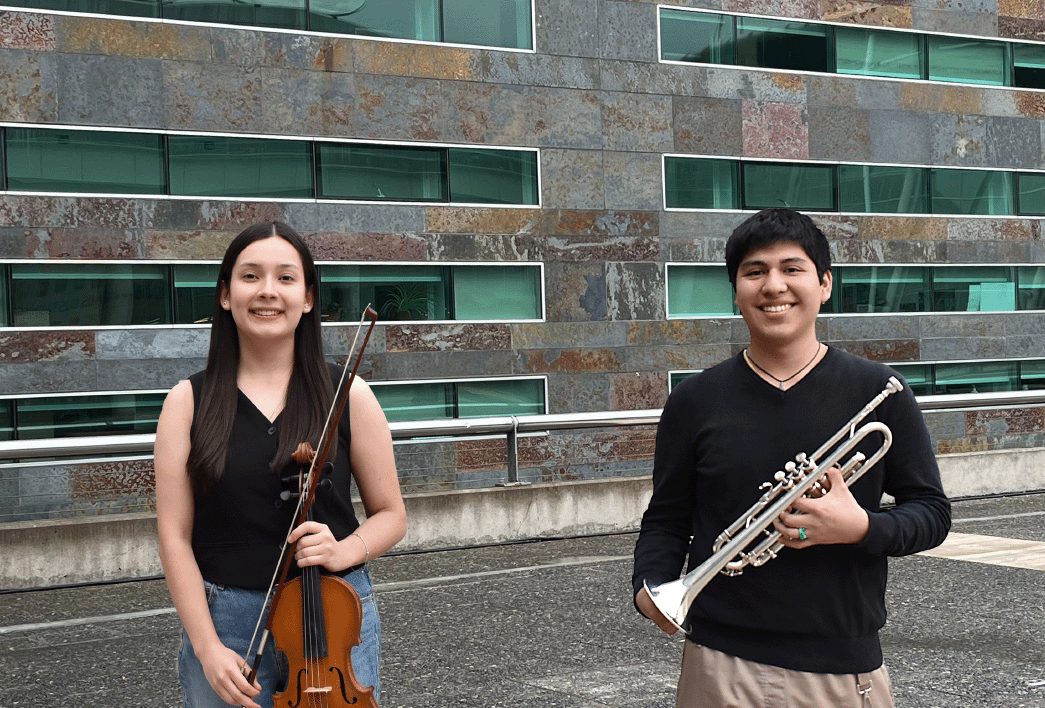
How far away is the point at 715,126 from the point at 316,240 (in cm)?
645

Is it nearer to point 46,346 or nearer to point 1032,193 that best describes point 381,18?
point 46,346

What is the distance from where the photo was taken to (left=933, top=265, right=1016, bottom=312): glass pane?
2100 centimetres

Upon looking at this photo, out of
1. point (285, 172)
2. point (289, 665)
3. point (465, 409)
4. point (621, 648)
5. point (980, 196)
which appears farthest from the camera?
point (980, 196)

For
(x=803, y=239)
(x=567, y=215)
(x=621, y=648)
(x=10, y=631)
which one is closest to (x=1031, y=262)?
(x=567, y=215)

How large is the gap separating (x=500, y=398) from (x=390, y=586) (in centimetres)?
856

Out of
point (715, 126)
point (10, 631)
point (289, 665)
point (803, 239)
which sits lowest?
point (10, 631)

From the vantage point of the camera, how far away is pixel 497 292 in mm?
17719

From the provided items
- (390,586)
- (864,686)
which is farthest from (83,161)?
(864,686)

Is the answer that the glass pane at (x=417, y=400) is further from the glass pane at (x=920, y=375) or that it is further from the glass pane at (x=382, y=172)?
the glass pane at (x=920, y=375)

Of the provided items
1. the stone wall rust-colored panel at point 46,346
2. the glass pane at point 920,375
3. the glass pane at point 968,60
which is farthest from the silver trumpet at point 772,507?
the glass pane at point 968,60

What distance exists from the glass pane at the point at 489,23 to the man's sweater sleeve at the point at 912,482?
1528 cm

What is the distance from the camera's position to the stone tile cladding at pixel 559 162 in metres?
15.2

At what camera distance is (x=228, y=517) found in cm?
305

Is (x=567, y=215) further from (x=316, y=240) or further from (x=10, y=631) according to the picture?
(x=10, y=631)
